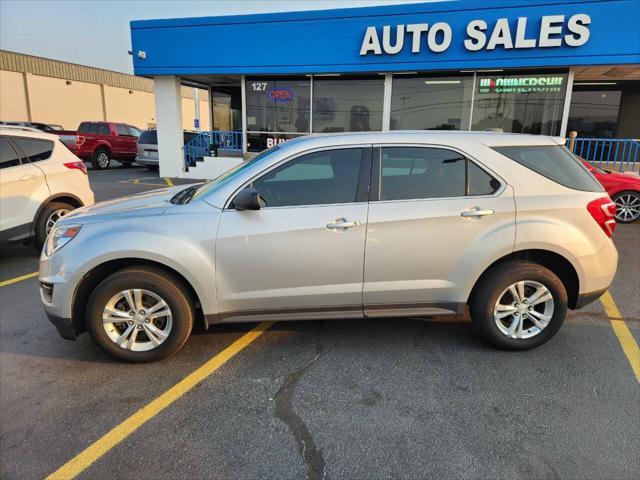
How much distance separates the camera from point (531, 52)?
11070 millimetres

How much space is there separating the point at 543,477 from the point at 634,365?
1.72m

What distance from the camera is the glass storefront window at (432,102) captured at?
1243 centimetres

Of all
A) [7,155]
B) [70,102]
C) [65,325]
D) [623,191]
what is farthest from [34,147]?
[70,102]

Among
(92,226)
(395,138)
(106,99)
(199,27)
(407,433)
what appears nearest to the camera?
(407,433)

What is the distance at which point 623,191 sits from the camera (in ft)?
28.3

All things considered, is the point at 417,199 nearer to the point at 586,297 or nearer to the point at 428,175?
the point at 428,175

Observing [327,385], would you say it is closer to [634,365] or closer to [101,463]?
[101,463]

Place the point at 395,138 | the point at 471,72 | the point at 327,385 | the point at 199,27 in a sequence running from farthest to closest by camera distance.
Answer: the point at 199,27 → the point at 471,72 → the point at 395,138 → the point at 327,385

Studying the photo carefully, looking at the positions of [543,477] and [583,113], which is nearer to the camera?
[543,477]

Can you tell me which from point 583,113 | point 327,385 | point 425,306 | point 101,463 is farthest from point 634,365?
point 583,113

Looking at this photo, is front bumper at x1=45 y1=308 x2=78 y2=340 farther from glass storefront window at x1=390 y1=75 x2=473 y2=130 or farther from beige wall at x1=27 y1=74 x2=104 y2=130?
beige wall at x1=27 y1=74 x2=104 y2=130

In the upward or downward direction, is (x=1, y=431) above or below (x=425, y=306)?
below

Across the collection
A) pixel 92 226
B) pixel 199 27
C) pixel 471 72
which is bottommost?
pixel 92 226

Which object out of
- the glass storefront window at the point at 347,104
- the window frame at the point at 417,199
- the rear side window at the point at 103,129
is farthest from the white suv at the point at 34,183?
the rear side window at the point at 103,129
